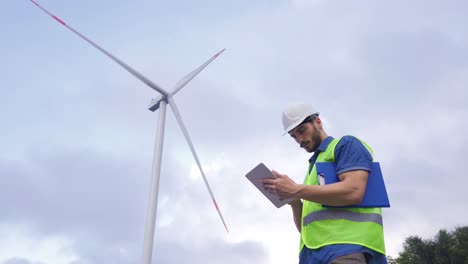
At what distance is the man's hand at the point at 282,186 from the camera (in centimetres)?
443

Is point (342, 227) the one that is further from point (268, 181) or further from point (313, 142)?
point (313, 142)

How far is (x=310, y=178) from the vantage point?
493 cm

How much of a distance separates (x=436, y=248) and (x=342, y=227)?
75.7 m

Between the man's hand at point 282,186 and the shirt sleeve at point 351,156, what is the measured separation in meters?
0.45

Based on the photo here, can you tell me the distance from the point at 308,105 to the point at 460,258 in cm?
7392

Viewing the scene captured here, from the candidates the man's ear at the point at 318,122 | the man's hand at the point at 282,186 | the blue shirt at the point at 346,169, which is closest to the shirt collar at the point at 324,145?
the blue shirt at the point at 346,169

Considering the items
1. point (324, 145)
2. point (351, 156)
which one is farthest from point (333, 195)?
point (324, 145)

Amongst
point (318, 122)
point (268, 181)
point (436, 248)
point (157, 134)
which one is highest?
point (436, 248)

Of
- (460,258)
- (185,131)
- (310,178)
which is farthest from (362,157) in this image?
(460,258)

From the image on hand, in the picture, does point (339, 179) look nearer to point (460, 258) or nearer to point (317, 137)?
point (317, 137)

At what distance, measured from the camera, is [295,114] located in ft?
16.5

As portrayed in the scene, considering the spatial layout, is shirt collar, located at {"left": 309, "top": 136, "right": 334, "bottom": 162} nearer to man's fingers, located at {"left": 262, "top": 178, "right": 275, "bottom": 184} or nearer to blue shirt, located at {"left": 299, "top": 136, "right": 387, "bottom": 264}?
blue shirt, located at {"left": 299, "top": 136, "right": 387, "bottom": 264}

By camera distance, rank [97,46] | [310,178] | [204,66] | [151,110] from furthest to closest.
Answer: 1. [204,66]
2. [151,110]
3. [97,46]
4. [310,178]

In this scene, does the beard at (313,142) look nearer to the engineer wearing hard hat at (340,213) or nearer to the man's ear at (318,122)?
the man's ear at (318,122)
